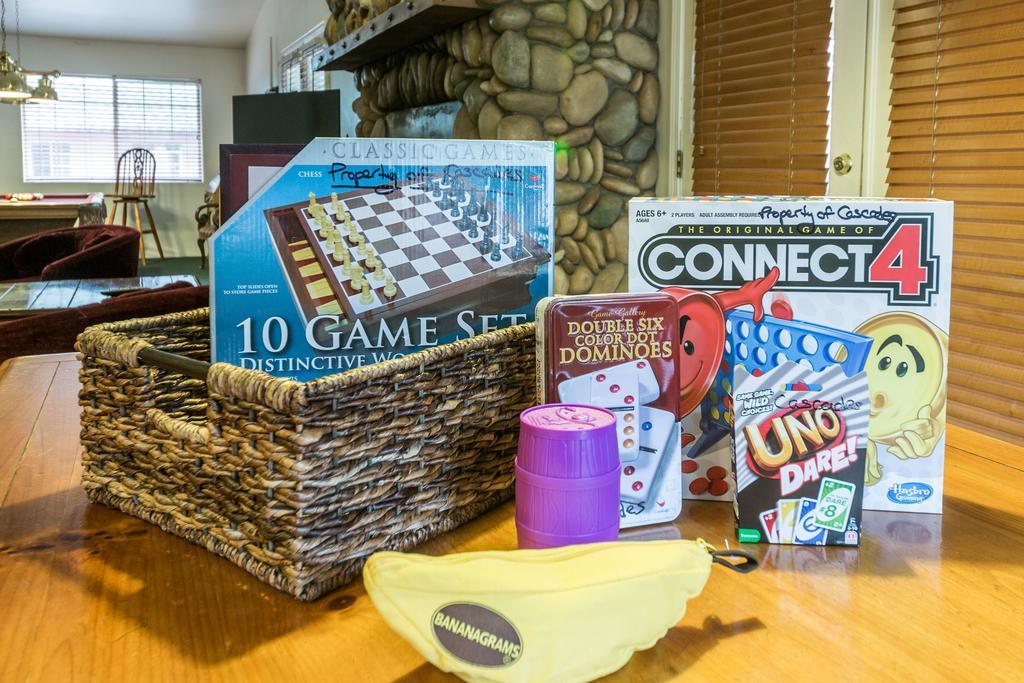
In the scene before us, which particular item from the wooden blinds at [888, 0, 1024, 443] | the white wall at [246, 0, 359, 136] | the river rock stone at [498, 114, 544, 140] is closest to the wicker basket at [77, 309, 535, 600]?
the wooden blinds at [888, 0, 1024, 443]

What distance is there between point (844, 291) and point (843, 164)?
1.77 metres

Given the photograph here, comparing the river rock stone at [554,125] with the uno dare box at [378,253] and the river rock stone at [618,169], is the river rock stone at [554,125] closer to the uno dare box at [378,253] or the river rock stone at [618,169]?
the river rock stone at [618,169]

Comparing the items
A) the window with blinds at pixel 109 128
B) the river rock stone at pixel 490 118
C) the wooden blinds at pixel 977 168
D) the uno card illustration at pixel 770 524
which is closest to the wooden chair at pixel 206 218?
the window with blinds at pixel 109 128

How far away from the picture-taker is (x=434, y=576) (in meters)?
0.45

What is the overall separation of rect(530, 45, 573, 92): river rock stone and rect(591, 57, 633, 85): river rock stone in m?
0.10

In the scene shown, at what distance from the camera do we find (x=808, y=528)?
0.62 meters

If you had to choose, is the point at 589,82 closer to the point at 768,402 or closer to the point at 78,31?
the point at 768,402

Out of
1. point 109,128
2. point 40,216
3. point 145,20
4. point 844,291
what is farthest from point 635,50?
point 109,128

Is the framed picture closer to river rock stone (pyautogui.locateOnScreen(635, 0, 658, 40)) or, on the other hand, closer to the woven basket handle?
the woven basket handle

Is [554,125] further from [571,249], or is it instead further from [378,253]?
[378,253]

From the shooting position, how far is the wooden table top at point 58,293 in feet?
8.00

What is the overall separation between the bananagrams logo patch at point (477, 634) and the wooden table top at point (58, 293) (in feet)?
7.11

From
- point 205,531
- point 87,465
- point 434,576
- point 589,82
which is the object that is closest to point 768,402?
point 434,576

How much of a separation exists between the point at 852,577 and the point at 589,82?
258 centimetres
